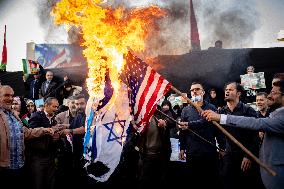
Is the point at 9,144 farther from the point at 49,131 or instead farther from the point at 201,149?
the point at 201,149

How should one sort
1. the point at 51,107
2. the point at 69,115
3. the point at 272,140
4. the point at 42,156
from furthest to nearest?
the point at 69,115 → the point at 51,107 → the point at 42,156 → the point at 272,140

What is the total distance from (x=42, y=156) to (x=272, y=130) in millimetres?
4420

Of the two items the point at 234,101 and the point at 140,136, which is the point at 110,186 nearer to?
the point at 140,136

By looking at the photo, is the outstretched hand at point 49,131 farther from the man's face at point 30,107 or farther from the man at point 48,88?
the man at point 48,88

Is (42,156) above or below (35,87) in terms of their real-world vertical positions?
below

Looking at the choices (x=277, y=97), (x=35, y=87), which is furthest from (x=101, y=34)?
(x=35, y=87)

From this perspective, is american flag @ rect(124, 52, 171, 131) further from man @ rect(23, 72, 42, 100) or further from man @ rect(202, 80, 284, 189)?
man @ rect(23, 72, 42, 100)

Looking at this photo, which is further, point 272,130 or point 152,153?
point 152,153

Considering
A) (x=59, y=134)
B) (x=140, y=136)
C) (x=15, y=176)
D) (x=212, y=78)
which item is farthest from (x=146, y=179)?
(x=212, y=78)

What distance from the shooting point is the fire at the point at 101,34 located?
572 centimetres

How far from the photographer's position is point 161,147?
312 inches

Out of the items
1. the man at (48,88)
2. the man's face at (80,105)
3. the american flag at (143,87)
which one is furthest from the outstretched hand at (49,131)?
the man at (48,88)

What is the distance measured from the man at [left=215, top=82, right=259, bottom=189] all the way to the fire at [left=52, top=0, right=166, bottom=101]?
2099 millimetres

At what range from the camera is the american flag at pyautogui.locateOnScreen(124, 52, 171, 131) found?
17.7ft
